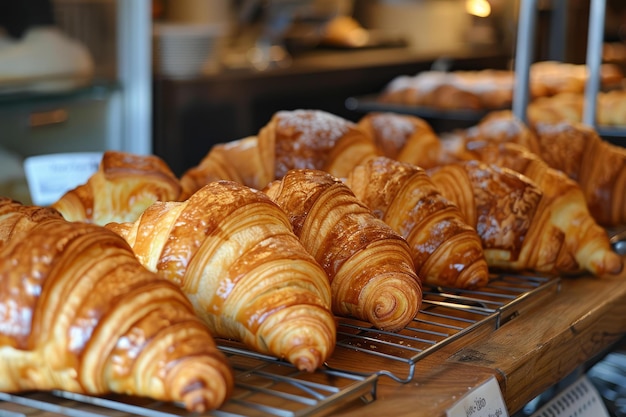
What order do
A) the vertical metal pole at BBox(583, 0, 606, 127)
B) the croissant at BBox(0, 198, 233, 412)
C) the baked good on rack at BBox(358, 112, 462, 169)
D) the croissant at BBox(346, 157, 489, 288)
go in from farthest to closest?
the vertical metal pole at BBox(583, 0, 606, 127) → the baked good on rack at BBox(358, 112, 462, 169) → the croissant at BBox(346, 157, 489, 288) → the croissant at BBox(0, 198, 233, 412)

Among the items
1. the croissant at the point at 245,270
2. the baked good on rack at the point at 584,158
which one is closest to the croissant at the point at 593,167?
the baked good on rack at the point at 584,158

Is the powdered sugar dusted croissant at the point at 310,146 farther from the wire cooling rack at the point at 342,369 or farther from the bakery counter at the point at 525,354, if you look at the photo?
the bakery counter at the point at 525,354

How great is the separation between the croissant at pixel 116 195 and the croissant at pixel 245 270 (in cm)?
35

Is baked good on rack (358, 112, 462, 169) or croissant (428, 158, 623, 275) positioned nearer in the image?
croissant (428, 158, 623, 275)

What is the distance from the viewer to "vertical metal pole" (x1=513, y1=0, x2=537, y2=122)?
2.48 m

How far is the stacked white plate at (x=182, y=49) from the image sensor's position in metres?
4.18

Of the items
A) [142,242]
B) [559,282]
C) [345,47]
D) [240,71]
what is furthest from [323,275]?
[345,47]

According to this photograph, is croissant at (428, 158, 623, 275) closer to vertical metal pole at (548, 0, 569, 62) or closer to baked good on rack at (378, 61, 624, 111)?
vertical metal pole at (548, 0, 569, 62)

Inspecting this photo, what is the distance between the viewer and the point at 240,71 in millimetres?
4527

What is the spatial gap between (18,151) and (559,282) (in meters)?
2.25

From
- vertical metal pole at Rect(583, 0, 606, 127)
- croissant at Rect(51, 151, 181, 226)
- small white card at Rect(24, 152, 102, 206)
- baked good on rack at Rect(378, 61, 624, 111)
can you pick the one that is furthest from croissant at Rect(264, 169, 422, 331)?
baked good on rack at Rect(378, 61, 624, 111)

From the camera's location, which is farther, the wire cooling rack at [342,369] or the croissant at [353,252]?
the croissant at [353,252]

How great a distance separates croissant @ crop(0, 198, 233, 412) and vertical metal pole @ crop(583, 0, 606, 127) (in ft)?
6.89

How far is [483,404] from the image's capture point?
1221 mm
